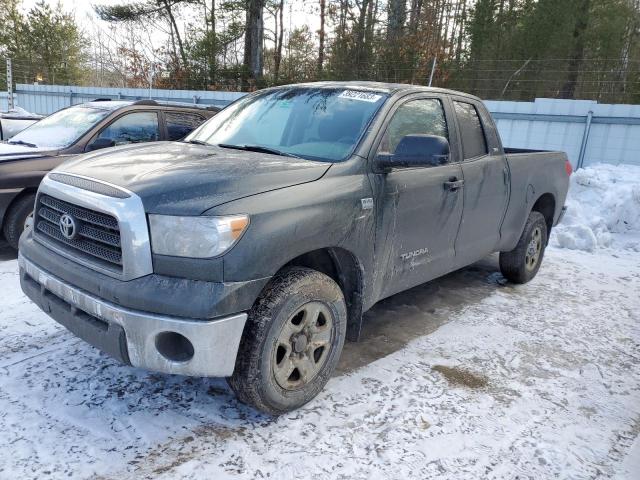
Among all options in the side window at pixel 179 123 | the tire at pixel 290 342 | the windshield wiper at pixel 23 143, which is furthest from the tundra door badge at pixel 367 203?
the windshield wiper at pixel 23 143

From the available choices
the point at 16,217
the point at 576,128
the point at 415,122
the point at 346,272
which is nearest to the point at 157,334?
the point at 346,272

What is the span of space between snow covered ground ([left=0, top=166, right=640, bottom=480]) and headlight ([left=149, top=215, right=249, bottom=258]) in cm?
100

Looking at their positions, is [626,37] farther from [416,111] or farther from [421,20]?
[416,111]

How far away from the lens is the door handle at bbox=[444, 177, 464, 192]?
3.77 m

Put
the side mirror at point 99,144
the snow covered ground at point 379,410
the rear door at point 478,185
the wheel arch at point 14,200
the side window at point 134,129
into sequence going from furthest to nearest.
A: 1. the side window at point 134,129
2. the side mirror at point 99,144
3. the wheel arch at point 14,200
4. the rear door at point 478,185
5. the snow covered ground at point 379,410

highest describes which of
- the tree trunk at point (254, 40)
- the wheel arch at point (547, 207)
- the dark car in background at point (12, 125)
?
the tree trunk at point (254, 40)

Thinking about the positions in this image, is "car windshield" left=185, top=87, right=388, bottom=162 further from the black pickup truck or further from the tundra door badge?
the tundra door badge

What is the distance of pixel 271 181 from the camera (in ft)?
8.66

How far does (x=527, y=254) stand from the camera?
528cm

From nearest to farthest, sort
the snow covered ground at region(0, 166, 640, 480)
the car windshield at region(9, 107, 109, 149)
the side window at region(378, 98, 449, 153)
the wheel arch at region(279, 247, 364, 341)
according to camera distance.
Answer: the snow covered ground at region(0, 166, 640, 480) → the wheel arch at region(279, 247, 364, 341) → the side window at region(378, 98, 449, 153) → the car windshield at region(9, 107, 109, 149)

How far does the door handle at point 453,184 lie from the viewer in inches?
148

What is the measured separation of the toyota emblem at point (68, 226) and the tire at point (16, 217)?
9.18ft

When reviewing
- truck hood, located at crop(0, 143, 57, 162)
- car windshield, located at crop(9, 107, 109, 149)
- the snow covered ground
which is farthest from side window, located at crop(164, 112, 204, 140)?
the snow covered ground

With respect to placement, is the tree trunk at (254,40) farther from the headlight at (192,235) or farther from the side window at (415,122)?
the headlight at (192,235)
